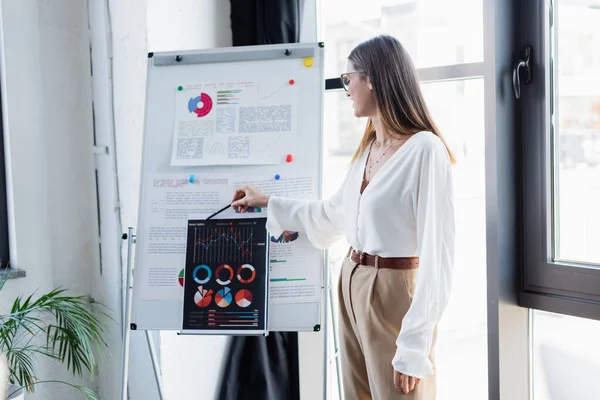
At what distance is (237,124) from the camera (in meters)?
1.95

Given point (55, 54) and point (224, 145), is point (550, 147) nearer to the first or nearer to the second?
point (224, 145)

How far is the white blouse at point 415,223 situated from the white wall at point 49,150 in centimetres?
125

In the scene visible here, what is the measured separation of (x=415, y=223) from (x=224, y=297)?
2.01 ft

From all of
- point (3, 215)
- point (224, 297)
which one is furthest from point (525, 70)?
point (3, 215)

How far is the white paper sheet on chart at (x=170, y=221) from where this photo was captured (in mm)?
1918

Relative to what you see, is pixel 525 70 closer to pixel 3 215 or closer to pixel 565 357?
pixel 565 357

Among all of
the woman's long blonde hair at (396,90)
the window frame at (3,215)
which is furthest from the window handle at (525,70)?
the window frame at (3,215)

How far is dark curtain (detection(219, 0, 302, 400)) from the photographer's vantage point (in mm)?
2414

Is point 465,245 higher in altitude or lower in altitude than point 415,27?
lower

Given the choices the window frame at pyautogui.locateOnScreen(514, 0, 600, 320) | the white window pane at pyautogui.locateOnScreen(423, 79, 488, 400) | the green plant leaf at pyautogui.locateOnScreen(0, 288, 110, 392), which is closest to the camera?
the window frame at pyautogui.locateOnScreen(514, 0, 600, 320)

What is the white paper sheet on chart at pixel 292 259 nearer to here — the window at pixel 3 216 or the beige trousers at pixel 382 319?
the beige trousers at pixel 382 319

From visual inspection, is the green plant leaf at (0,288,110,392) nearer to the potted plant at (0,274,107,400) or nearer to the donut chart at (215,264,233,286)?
the potted plant at (0,274,107,400)

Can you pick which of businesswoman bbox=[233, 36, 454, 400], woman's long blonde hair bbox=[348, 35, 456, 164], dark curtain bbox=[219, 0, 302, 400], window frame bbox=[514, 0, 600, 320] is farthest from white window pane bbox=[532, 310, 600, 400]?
dark curtain bbox=[219, 0, 302, 400]

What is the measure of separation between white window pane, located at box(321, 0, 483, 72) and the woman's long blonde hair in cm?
56
